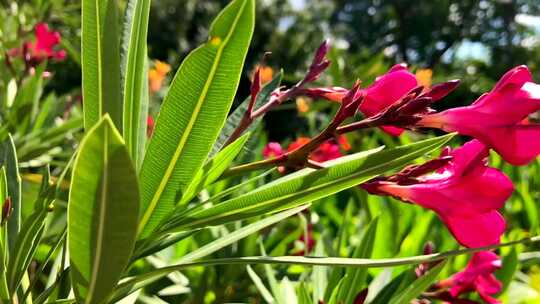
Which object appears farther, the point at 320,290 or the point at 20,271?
the point at 320,290

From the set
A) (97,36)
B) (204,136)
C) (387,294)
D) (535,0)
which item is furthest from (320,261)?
(535,0)

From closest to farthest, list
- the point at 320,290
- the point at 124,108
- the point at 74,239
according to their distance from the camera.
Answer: the point at 74,239, the point at 124,108, the point at 320,290

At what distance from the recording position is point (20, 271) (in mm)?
580

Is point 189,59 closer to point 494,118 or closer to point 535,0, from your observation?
point 494,118

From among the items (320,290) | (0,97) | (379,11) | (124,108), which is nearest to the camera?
(124,108)

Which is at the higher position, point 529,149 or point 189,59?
point 189,59

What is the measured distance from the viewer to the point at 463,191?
0.53 meters

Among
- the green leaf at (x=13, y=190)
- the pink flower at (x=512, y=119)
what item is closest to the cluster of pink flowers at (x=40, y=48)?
the green leaf at (x=13, y=190)

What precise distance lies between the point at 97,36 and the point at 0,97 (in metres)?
1.04

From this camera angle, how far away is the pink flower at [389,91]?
1.86 ft

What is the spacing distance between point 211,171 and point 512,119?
0.85ft

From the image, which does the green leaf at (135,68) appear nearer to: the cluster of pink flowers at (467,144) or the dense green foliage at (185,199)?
the dense green foliage at (185,199)

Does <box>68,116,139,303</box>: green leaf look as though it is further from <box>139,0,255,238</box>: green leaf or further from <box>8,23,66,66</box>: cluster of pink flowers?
<box>8,23,66,66</box>: cluster of pink flowers

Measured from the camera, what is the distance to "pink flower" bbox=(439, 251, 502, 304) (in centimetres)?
79
